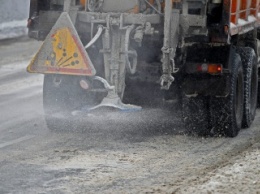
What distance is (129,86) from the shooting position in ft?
36.1

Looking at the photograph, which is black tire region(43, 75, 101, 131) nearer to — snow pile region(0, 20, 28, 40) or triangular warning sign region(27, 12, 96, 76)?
triangular warning sign region(27, 12, 96, 76)

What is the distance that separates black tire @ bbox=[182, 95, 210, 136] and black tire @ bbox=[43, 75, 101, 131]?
1.02 m

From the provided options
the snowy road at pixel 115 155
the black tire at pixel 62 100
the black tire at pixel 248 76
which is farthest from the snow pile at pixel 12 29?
the black tire at pixel 62 100

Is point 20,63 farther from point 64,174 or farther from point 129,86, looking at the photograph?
point 64,174

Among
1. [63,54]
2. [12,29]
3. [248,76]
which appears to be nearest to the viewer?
[63,54]

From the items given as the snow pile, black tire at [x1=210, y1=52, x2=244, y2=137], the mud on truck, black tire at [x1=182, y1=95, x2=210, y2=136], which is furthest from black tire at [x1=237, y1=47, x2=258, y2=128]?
the snow pile

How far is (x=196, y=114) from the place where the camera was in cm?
1073

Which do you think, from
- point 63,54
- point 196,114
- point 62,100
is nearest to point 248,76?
point 196,114

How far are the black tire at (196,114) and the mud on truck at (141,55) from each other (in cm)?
1

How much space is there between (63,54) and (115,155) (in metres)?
1.37

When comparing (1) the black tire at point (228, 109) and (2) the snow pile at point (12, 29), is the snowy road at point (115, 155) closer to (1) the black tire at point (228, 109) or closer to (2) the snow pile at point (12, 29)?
(1) the black tire at point (228, 109)

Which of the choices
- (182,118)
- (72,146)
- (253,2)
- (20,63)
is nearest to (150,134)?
(182,118)

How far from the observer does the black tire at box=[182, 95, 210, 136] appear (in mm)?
10680

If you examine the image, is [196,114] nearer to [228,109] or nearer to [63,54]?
[228,109]
